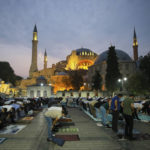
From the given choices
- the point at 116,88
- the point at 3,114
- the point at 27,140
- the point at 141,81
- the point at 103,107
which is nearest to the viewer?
the point at 27,140

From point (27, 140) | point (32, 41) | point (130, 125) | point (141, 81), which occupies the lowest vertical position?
point (27, 140)

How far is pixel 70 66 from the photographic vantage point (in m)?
91.1

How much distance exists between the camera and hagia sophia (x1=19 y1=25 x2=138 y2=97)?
52.8 meters

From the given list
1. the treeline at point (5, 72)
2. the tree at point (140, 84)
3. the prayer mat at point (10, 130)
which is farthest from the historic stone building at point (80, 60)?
the prayer mat at point (10, 130)

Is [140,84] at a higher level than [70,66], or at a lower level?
lower

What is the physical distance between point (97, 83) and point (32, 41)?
5423cm

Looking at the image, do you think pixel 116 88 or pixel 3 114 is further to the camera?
pixel 116 88

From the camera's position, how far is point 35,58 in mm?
80375

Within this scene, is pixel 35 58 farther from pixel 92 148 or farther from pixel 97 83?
pixel 92 148

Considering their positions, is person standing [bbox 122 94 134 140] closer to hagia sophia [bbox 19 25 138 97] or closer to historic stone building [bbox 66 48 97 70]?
hagia sophia [bbox 19 25 138 97]

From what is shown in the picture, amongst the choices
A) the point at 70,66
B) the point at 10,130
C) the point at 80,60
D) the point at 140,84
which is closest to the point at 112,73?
the point at 140,84

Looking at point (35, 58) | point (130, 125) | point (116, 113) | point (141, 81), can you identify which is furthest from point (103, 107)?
point (35, 58)

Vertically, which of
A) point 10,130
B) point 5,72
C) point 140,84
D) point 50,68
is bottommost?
point 10,130

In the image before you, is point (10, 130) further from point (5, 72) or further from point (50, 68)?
point (50, 68)
